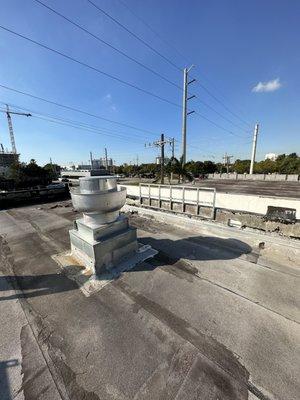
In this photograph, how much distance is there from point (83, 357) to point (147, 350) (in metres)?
0.76

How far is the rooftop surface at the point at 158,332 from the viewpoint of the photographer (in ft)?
6.10

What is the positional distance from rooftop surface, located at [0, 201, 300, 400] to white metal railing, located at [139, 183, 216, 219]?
9.44 ft

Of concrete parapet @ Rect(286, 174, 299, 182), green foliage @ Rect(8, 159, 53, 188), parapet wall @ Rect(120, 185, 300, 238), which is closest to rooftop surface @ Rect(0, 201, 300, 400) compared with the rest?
parapet wall @ Rect(120, 185, 300, 238)

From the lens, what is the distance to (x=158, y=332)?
2.45 meters

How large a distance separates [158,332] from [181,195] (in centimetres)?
594

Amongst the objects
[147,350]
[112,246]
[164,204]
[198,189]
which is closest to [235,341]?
[147,350]

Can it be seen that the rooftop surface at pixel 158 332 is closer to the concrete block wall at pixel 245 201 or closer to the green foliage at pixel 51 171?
the concrete block wall at pixel 245 201

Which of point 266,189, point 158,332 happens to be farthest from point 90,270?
point 266,189

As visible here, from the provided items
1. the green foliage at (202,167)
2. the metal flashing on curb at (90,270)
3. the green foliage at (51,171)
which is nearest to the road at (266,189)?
the metal flashing on curb at (90,270)

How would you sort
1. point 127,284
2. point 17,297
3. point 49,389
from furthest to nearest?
1. point 127,284
2. point 17,297
3. point 49,389

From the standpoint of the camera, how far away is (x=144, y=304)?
9.71ft

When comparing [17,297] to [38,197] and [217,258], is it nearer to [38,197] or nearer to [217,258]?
[217,258]

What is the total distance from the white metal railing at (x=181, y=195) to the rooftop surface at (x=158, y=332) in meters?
2.88

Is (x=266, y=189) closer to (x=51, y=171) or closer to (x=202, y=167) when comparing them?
(x=51, y=171)
